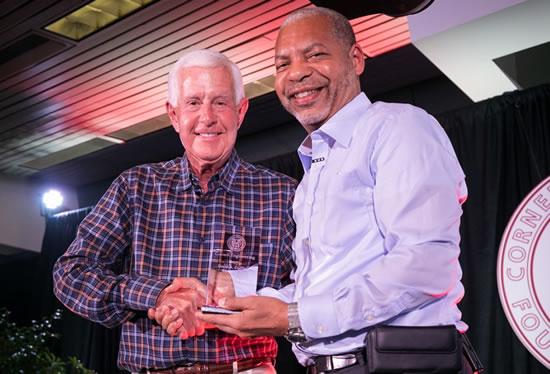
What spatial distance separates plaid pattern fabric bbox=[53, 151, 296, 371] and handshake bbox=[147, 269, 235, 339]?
41 millimetres

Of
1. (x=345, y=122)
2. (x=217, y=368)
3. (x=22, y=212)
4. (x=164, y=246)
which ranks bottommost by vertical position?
(x=217, y=368)

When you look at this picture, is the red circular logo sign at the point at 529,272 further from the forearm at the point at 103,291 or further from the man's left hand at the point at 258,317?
the man's left hand at the point at 258,317

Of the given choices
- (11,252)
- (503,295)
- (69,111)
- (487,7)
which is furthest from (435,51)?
(11,252)

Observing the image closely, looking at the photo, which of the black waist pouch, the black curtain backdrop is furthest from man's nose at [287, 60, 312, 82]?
the black curtain backdrop

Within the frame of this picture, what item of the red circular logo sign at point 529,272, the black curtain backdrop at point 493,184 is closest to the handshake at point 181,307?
the red circular logo sign at point 529,272

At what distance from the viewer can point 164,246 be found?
2.02 metres

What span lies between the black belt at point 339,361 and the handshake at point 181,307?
0.39 m

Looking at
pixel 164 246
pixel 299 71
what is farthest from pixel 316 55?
pixel 164 246

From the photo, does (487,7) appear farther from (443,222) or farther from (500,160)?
(443,222)

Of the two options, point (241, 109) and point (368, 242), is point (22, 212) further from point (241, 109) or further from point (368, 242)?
point (368, 242)

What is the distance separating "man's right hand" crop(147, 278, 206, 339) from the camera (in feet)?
5.70

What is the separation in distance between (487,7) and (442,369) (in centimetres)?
327

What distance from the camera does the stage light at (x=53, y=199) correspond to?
26.3 ft

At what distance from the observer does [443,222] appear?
1220mm
